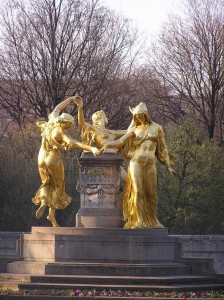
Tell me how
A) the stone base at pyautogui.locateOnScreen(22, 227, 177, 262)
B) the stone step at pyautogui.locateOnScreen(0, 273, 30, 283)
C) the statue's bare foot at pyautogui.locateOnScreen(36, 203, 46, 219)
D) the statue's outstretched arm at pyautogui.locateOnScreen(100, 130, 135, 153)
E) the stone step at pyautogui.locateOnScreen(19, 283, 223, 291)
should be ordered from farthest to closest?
the statue's bare foot at pyautogui.locateOnScreen(36, 203, 46, 219)
the statue's outstretched arm at pyautogui.locateOnScreen(100, 130, 135, 153)
the stone base at pyautogui.locateOnScreen(22, 227, 177, 262)
the stone step at pyautogui.locateOnScreen(0, 273, 30, 283)
the stone step at pyautogui.locateOnScreen(19, 283, 223, 291)

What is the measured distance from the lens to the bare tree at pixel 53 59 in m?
58.4

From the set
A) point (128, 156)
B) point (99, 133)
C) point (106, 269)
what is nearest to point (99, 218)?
point (128, 156)

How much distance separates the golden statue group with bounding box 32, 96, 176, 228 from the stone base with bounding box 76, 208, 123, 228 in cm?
27

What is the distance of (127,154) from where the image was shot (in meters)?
34.7

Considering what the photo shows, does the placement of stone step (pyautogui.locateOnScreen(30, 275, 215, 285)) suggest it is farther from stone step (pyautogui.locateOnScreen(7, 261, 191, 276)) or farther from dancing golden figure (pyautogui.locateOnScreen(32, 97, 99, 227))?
dancing golden figure (pyautogui.locateOnScreen(32, 97, 99, 227))

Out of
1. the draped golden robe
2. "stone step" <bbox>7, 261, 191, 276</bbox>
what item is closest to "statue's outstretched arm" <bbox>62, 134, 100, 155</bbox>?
the draped golden robe

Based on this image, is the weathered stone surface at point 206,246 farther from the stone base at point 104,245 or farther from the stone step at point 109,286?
the stone step at point 109,286

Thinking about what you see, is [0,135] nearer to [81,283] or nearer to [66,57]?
[66,57]

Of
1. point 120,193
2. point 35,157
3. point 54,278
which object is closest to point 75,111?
point 35,157

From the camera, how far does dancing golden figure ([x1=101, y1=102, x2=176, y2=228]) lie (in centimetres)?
3416

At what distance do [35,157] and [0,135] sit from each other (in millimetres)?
11319

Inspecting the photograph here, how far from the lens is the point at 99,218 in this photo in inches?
1351

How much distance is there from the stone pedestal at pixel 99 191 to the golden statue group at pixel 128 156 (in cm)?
28

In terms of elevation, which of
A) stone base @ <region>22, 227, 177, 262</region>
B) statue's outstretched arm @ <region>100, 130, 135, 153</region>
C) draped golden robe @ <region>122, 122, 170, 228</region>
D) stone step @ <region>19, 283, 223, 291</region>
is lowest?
stone step @ <region>19, 283, 223, 291</region>
